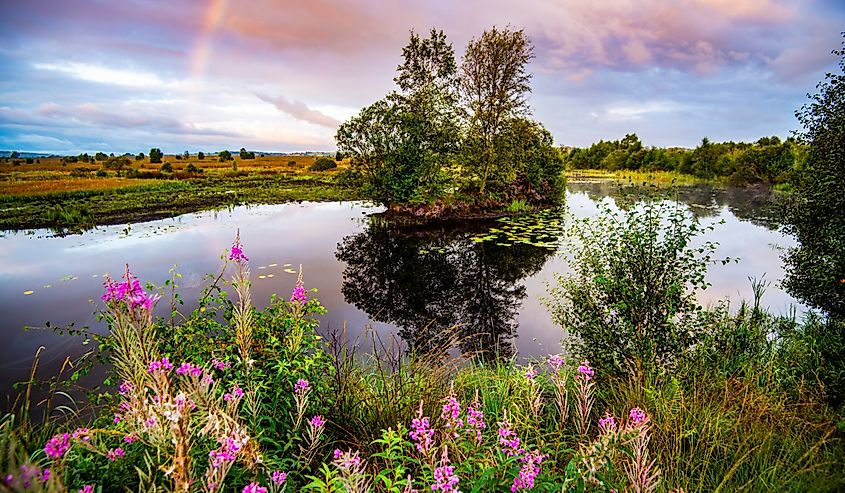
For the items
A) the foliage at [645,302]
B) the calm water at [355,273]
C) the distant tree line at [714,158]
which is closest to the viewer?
the foliage at [645,302]

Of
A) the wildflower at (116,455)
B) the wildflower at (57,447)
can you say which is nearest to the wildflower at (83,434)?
the wildflower at (57,447)

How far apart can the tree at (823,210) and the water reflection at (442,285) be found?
15.9 ft

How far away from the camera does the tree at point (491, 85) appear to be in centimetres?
1920

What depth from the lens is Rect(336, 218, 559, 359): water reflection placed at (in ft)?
Answer: 23.5

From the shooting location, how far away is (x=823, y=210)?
6.53 m

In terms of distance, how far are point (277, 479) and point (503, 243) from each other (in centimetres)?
1283

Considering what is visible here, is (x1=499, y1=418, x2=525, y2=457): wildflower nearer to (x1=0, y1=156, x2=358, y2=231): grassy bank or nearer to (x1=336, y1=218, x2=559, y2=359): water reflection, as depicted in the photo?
(x1=336, y1=218, x2=559, y2=359): water reflection

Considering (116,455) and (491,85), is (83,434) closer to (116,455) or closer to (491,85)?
(116,455)

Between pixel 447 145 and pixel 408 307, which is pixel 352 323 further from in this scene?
pixel 447 145

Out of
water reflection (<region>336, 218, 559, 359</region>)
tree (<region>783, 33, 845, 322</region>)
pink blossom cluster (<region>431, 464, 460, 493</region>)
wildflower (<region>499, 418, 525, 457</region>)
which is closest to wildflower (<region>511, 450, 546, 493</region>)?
wildflower (<region>499, 418, 525, 457</region>)

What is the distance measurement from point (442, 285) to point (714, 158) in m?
47.0

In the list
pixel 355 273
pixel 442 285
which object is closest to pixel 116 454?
pixel 442 285

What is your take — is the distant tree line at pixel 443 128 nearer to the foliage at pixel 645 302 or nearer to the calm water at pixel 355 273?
the calm water at pixel 355 273

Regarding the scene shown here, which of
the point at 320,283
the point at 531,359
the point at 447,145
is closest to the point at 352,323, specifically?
the point at 320,283
